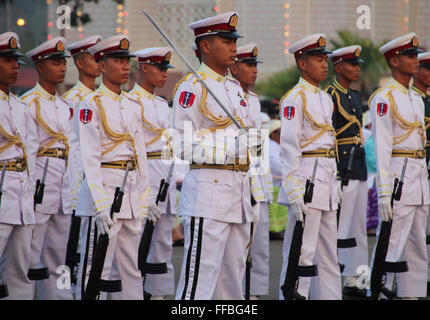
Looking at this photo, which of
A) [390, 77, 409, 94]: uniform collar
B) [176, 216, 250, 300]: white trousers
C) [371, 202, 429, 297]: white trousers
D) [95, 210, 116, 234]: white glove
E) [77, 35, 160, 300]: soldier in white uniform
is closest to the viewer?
[176, 216, 250, 300]: white trousers

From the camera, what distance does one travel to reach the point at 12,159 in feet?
20.6

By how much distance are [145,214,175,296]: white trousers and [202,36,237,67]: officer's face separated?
2298 mm

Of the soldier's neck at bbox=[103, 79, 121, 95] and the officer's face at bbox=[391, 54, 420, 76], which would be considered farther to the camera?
the officer's face at bbox=[391, 54, 420, 76]

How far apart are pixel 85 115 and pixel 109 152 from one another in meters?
0.30

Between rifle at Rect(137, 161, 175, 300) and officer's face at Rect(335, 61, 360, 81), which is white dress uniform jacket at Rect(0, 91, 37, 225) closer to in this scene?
rifle at Rect(137, 161, 175, 300)

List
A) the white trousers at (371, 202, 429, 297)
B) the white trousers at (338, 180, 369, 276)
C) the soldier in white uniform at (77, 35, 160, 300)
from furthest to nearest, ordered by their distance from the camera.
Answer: the white trousers at (338, 180, 369, 276), the white trousers at (371, 202, 429, 297), the soldier in white uniform at (77, 35, 160, 300)

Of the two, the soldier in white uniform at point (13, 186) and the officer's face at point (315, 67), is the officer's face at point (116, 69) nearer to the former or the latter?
the soldier in white uniform at point (13, 186)

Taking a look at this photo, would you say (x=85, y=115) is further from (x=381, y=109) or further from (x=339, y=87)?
(x=339, y=87)

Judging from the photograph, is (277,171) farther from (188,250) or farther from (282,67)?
(282,67)

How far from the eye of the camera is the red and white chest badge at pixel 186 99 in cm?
585

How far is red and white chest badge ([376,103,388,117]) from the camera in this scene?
24.2 feet

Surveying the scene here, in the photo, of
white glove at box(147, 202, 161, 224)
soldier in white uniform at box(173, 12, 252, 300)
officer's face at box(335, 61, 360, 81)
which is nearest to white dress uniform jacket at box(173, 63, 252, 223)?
soldier in white uniform at box(173, 12, 252, 300)

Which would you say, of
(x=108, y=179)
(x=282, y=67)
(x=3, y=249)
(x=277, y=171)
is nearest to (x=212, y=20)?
(x=108, y=179)

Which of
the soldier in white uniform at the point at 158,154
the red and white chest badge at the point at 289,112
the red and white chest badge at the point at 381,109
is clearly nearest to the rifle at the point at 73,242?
the soldier in white uniform at the point at 158,154
